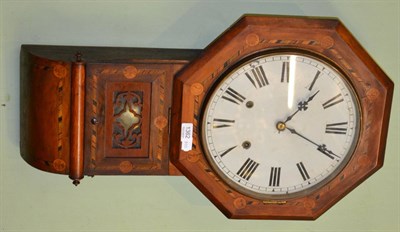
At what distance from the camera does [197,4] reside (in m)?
1.97

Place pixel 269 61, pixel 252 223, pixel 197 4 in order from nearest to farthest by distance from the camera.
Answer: pixel 269 61 < pixel 197 4 < pixel 252 223

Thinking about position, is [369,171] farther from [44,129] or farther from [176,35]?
[44,129]

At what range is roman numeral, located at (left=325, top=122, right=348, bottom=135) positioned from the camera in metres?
1.87

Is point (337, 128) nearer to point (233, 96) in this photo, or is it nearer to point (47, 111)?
point (233, 96)

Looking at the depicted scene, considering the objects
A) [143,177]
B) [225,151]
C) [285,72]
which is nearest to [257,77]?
[285,72]

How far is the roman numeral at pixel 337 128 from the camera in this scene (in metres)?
1.87

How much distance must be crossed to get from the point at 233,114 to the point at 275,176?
0.20 meters

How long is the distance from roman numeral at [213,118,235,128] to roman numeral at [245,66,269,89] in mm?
110

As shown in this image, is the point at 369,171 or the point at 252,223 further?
the point at 252,223

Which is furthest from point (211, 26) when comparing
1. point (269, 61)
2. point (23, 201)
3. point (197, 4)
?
point (23, 201)

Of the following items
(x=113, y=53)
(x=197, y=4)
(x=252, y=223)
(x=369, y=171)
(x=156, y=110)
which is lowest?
(x=252, y=223)

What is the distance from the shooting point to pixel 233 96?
1818 mm

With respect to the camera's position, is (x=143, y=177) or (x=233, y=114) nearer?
(x=233, y=114)

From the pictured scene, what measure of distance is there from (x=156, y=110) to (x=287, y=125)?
0.33m
